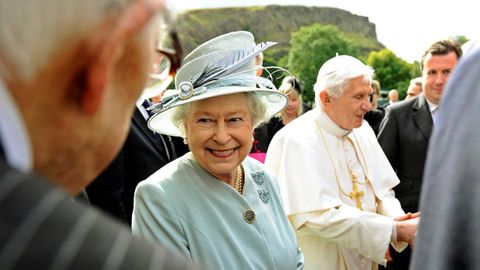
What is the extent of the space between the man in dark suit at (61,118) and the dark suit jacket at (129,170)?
2746 mm

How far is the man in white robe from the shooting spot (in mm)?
4051

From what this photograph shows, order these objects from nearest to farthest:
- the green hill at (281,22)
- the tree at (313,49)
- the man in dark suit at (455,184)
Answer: the man in dark suit at (455,184)
the tree at (313,49)
the green hill at (281,22)

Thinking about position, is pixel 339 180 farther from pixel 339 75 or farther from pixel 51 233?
pixel 51 233

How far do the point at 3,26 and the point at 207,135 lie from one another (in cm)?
220

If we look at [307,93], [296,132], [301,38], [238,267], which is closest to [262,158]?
[296,132]

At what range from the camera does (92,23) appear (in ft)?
3.11

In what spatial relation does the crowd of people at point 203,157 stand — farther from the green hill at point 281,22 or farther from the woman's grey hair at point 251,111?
the green hill at point 281,22

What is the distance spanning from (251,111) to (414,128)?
2948 millimetres

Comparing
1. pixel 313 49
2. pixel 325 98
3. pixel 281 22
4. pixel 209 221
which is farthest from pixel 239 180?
pixel 281 22

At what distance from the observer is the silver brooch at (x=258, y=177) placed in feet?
10.5

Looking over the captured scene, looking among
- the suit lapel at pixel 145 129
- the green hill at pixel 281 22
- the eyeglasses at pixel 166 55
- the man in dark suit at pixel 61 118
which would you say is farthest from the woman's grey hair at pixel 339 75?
the green hill at pixel 281 22

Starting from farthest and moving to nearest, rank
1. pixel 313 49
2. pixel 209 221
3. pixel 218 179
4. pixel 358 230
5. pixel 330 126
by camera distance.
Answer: pixel 313 49 → pixel 330 126 → pixel 358 230 → pixel 218 179 → pixel 209 221

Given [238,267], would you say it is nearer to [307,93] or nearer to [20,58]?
[20,58]

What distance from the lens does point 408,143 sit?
18.4ft
